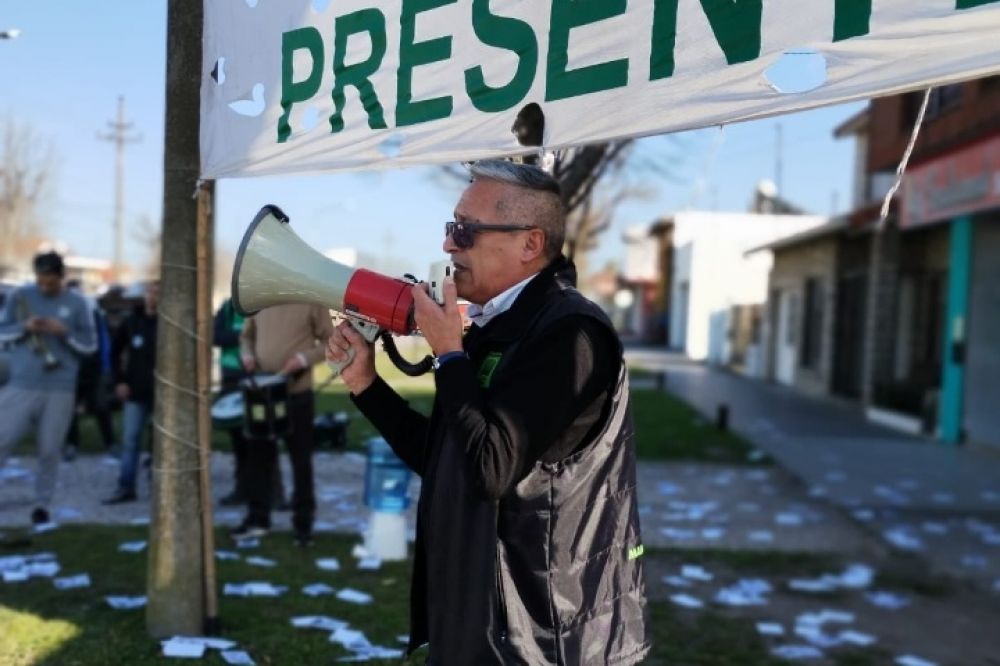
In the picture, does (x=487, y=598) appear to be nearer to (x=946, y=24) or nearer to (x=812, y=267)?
(x=946, y=24)

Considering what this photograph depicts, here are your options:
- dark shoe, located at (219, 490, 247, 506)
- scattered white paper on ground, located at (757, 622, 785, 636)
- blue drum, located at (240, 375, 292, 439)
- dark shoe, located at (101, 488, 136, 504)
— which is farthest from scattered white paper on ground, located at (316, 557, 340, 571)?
scattered white paper on ground, located at (757, 622, 785, 636)

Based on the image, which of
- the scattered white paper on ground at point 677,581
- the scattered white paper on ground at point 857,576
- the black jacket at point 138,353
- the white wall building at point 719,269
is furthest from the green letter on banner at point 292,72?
the white wall building at point 719,269

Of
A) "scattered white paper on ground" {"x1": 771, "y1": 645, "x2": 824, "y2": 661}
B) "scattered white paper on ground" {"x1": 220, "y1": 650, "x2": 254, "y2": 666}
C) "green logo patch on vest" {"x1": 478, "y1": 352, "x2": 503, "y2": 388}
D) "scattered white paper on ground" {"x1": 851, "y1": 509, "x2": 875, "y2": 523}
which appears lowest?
"scattered white paper on ground" {"x1": 771, "y1": 645, "x2": 824, "y2": 661}

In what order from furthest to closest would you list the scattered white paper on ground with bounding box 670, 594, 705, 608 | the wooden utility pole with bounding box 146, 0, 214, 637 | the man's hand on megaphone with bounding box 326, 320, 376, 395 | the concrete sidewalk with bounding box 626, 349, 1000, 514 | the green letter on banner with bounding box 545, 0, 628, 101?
the concrete sidewalk with bounding box 626, 349, 1000, 514, the scattered white paper on ground with bounding box 670, 594, 705, 608, the wooden utility pole with bounding box 146, 0, 214, 637, the green letter on banner with bounding box 545, 0, 628, 101, the man's hand on megaphone with bounding box 326, 320, 376, 395

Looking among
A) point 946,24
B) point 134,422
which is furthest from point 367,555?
point 946,24

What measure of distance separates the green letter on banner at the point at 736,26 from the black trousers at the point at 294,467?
436cm

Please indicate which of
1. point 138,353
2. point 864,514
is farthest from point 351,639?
point 864,514

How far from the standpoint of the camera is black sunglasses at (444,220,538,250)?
7.47 ft

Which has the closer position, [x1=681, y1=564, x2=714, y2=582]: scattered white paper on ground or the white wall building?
[x1=681, y1=564, x2=714, y2=582]: scattered white paper on ground

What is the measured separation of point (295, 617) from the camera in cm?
492

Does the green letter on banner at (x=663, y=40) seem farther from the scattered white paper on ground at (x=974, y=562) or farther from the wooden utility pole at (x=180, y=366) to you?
the scattered white paper on ground at (x=974, y=562)

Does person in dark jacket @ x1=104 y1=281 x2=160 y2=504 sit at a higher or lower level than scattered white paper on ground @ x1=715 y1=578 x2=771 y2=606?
higher

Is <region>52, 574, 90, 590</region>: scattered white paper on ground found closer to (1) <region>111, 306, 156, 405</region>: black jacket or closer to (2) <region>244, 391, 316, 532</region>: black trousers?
(2) <region>244, 391, 316, 532</region>: black trousers

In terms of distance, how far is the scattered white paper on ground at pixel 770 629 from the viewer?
5.18 m
